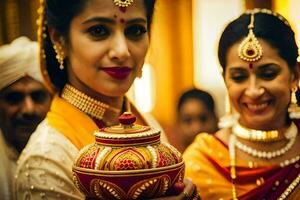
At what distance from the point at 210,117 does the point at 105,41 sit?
668mm

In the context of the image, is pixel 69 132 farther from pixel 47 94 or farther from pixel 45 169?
pixel 47 94

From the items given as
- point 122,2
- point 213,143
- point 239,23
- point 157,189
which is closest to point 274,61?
point 239,23

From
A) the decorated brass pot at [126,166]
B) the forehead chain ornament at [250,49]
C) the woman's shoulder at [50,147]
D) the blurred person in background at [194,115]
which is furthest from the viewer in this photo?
the blurred person in background at [194,115]

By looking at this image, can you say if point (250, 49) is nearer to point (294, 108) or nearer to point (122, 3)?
point (294, 108)

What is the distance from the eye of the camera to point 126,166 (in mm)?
841

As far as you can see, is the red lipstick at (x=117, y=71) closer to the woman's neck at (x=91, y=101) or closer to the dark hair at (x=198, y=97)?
the woman's neck at (x=91, y=101)

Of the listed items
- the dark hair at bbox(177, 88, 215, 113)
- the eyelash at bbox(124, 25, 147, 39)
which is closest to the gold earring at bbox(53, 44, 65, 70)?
the eyelash at bbox(124, 25, 147, 39)

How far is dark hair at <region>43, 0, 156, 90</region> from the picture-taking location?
1108mm

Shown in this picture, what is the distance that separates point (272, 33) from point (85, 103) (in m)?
0.44

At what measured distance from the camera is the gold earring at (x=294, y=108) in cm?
126

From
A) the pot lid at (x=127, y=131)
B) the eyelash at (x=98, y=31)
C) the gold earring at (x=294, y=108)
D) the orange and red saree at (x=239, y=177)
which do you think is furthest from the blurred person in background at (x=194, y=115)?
the pot lid at (x=127, y=131)

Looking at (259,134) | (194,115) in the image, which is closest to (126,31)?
(259,134)

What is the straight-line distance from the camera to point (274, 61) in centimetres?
125

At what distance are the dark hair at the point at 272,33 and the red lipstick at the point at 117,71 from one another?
288mm
